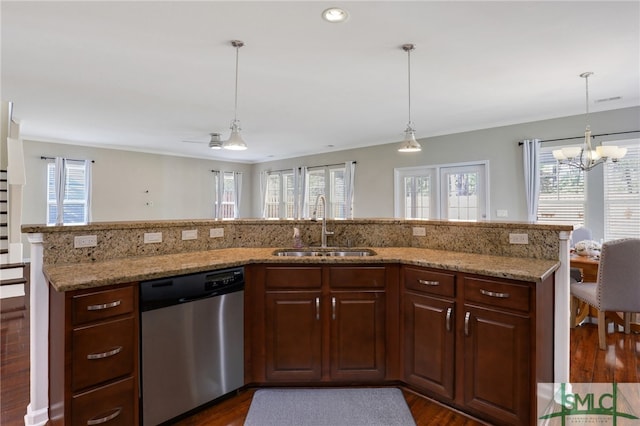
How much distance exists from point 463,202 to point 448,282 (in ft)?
14.4

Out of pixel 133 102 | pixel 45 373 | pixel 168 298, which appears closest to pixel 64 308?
pixel 168 298

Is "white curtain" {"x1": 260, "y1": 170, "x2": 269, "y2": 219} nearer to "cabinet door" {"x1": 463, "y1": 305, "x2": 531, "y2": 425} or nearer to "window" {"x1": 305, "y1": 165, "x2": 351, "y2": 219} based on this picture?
"window" {"x1": 305, "y1": 165, "x2": 351, "y2": 219}

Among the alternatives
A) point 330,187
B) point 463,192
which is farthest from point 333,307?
point 330,187

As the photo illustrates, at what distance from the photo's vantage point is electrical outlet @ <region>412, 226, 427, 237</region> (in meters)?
2.85

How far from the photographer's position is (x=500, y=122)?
5430 mm

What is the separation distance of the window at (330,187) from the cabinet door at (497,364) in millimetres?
5887

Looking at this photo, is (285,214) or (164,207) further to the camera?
(285,214)

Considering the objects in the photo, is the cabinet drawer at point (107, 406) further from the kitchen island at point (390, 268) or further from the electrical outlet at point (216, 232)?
the electrical outlet at point (216, 232)

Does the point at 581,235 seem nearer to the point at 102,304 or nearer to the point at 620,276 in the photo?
the point at 620,276

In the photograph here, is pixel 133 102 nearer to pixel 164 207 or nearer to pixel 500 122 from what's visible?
pixel 164 207

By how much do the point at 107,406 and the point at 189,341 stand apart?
1.55 ft

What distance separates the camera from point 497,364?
1887mm

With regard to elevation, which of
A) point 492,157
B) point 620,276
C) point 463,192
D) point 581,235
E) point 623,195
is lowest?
point 620,276

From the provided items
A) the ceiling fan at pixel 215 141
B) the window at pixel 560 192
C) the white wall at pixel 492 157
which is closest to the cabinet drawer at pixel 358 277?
the window at pixel 560 192
